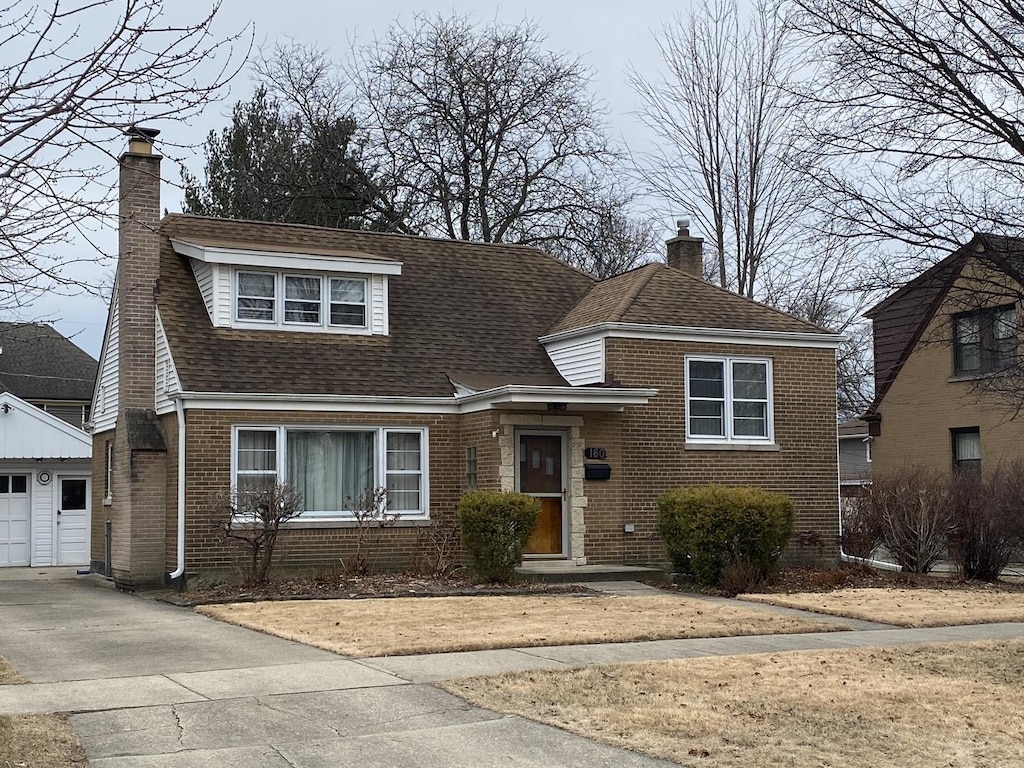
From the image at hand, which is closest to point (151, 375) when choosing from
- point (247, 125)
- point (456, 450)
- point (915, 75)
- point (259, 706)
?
point (456, 450)

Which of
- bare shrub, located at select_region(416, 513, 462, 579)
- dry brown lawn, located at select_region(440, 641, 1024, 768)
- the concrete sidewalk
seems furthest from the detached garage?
dry brown lawn, located at select_region(440, 641, 1024, 768)

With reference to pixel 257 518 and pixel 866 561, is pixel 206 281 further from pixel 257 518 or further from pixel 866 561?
pixel 866 561

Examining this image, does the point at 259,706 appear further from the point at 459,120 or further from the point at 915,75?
the point at 459,120

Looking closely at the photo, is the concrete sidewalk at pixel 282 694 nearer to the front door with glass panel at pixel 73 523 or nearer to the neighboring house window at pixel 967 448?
the neighboring house window at pixel 967 448

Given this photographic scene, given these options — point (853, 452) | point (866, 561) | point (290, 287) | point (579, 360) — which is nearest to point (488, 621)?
point (579, 360)

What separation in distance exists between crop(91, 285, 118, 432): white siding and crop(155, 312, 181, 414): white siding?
150 cm

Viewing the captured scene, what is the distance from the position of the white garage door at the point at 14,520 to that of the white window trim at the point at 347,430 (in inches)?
466

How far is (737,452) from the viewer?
70.9 feet

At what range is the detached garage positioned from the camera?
2819 cm

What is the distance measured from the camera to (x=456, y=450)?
2072 centimetres

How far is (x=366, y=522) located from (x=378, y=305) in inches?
165

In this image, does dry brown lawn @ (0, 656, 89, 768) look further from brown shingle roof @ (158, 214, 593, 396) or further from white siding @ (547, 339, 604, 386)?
white siding @ (547, 339, 604, 386)

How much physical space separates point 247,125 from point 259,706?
31980 mm

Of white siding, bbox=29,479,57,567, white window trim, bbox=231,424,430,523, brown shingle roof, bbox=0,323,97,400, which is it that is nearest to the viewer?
white window trim, bbox=231,424,430,523
